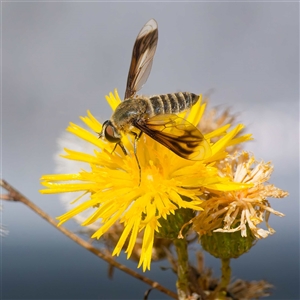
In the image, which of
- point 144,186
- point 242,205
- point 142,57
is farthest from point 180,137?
point 142,57

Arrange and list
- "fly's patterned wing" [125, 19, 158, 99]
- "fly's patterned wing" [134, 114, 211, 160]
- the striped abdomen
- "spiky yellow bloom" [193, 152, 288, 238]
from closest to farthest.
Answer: "fly's patterned wing" [134, 114, 211, 160], "spiky yellow bloom" [193, 152, 288, 238], the striped abdomen, "fly's patterned wing" [125, 19, 158, 99]

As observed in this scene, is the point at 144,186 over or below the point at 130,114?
below

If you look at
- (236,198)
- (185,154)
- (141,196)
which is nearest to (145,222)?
(141,196)

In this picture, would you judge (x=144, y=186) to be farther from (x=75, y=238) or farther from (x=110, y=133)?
(x=75, y=238)

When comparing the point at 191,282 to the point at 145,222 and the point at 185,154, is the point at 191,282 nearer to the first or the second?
the point at 145,222

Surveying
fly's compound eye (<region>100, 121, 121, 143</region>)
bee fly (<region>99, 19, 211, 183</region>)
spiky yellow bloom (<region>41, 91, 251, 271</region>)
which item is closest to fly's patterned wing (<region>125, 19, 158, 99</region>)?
bee fly (<region>99, 19, 211, 183</region>)

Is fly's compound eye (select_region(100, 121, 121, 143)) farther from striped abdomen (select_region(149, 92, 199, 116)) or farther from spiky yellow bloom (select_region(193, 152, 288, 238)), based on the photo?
spiky yellow bloom (select_region(193, 152, 288, 238))
